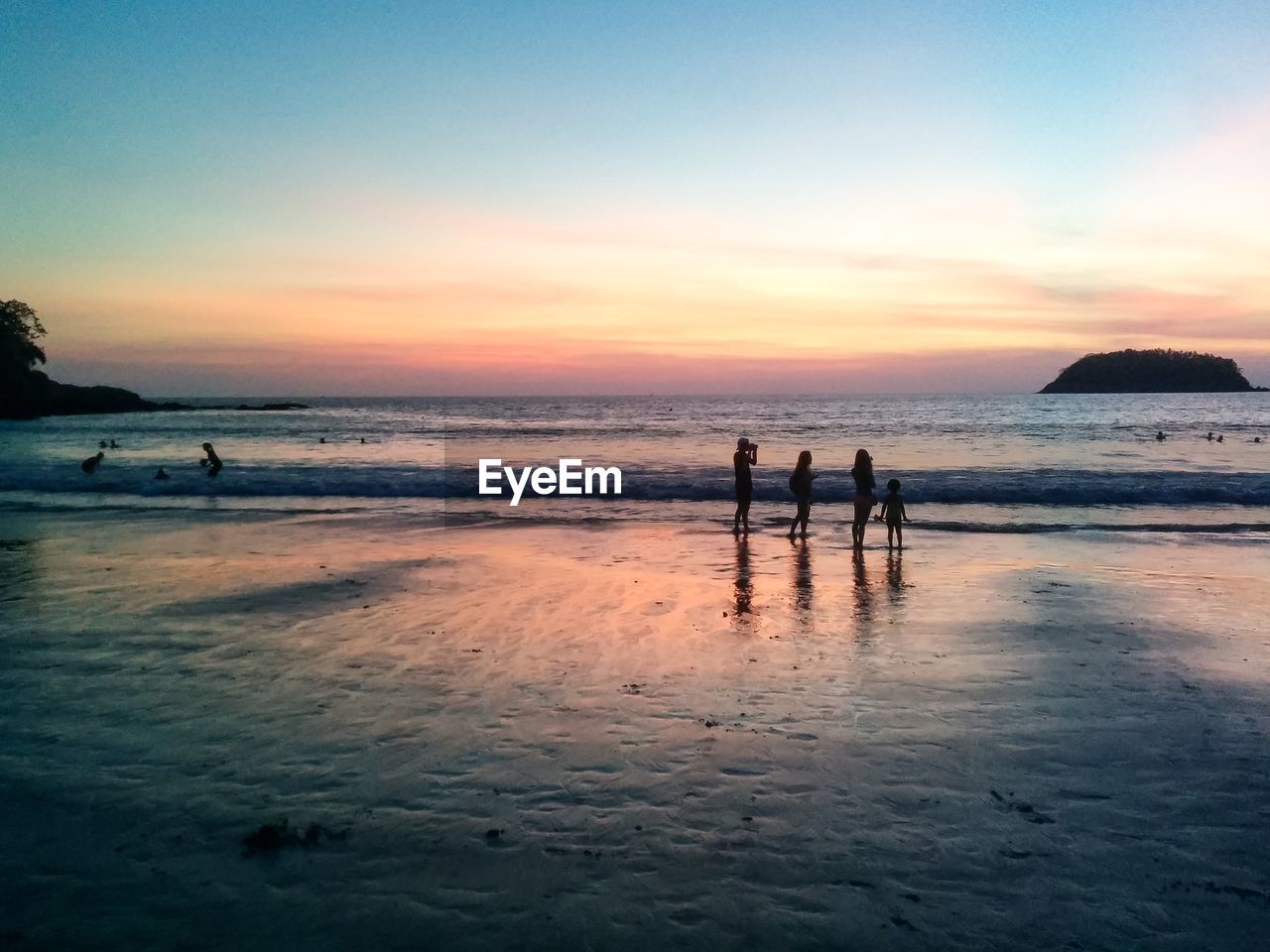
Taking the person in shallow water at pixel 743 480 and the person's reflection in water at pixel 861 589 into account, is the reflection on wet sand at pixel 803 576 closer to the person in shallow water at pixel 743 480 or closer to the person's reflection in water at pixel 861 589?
the person's reflection in water at pixel 861 589

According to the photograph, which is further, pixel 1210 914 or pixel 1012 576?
pixel 1012 576

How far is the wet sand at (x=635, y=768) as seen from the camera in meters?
4.48

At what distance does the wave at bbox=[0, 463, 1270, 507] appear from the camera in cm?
2808

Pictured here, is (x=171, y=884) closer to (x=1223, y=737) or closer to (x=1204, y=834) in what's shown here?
(x=1204, y=834)

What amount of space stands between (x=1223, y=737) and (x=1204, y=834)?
6.84 feet

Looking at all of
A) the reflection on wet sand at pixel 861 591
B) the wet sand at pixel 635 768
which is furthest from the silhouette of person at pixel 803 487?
the wet sand at pixel 635 768

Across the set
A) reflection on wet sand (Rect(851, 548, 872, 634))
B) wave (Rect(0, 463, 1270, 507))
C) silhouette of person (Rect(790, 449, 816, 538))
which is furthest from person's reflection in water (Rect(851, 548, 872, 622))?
wave (Rect(0, 463, 1270, 507))

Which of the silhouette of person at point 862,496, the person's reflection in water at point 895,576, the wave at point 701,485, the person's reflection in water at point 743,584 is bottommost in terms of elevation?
the person's reflection in water at point 895,576

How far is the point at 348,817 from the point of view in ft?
18.0

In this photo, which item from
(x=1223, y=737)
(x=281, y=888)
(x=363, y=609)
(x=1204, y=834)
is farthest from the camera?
(x=363, y=609)

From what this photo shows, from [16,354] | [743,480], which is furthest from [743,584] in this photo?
[16,354]

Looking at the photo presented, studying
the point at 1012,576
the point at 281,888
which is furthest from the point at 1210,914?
the point at 1012,576

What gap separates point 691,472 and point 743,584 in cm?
2501

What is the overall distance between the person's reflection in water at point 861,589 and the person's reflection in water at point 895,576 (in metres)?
0.35
